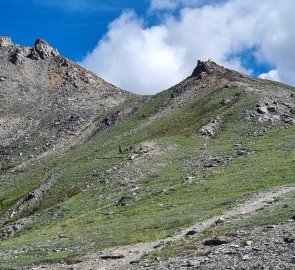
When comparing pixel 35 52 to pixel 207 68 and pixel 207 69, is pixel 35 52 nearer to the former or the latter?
pixel 207 68

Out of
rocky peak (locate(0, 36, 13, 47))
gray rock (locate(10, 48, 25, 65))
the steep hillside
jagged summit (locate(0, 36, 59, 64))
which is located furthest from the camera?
rocky peak (locate(0, 36, 13, 47))

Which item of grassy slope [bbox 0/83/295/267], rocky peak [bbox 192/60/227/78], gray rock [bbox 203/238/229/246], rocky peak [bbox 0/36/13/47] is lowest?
gray rock [bbox 203/238/229/246]

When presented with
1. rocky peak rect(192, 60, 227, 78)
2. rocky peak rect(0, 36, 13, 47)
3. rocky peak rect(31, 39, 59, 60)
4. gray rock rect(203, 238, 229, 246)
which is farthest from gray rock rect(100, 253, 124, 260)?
rocky peak rect(0, 36, 13, 47)

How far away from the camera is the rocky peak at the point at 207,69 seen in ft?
472

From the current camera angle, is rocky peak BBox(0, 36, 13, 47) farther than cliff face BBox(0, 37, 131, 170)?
Yes

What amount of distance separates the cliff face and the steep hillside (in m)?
6.92

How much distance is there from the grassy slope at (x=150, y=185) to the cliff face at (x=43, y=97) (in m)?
28.5

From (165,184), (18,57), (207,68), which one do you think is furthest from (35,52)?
(165,184)

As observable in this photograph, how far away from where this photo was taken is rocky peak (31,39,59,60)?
7313 inches

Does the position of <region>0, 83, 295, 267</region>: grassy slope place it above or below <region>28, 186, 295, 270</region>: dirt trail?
above

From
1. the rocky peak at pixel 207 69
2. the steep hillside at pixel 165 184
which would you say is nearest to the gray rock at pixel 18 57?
the steep hillside at pixel 165 184

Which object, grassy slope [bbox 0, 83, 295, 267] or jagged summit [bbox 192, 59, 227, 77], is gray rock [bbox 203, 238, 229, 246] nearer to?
grassy slope [bbox 0, 83, 295, 267]

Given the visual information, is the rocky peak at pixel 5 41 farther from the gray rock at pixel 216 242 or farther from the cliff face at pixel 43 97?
the gray rock at pixel 216 242

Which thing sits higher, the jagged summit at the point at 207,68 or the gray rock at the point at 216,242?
the jagged summit at the point at 207,68
